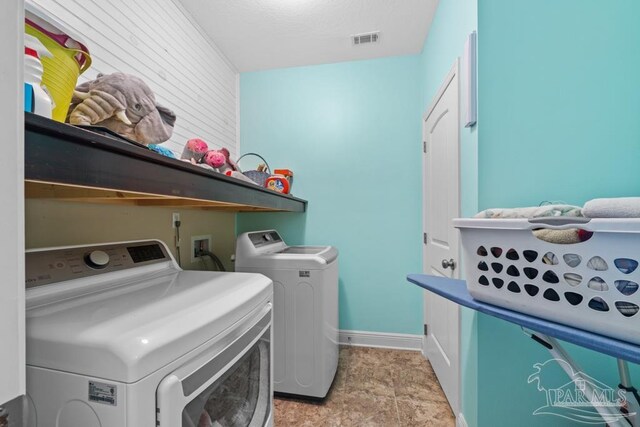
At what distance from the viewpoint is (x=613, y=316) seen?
1.77 ft

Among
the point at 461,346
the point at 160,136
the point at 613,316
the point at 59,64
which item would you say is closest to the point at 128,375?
the point at 59,64

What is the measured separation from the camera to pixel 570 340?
566 millimetres

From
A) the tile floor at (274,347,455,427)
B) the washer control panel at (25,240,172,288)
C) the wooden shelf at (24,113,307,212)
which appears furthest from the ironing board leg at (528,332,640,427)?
the washer control panel at (25,240,172,288)

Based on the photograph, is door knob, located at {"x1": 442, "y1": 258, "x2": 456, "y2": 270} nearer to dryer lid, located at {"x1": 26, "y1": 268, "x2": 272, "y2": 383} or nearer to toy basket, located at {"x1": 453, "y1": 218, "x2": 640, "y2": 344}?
toy basket, located at {"x1": 453, "y1": 218, "x2": 640, "y2": 344}

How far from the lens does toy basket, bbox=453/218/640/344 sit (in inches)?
20.6

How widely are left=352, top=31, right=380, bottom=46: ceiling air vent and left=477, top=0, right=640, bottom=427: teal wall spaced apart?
3.70 feet

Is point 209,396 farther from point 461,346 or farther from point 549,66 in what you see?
point 549,66

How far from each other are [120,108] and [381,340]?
2.37 meters

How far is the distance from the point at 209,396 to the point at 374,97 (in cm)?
238

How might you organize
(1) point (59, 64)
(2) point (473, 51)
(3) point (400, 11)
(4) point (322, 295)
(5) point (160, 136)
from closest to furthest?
(1) point (59, 64), (5) point (160, 136), (2) point (473, 51), (4) point (322, 295), (3) point (400, 11)

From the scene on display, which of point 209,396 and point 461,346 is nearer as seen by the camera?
point 209,396

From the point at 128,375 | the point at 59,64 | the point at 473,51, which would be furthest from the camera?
the point at 473,51

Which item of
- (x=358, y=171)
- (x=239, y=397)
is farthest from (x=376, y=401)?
(x=358, y=171)

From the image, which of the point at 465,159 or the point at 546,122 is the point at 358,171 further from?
the point at 546,122
